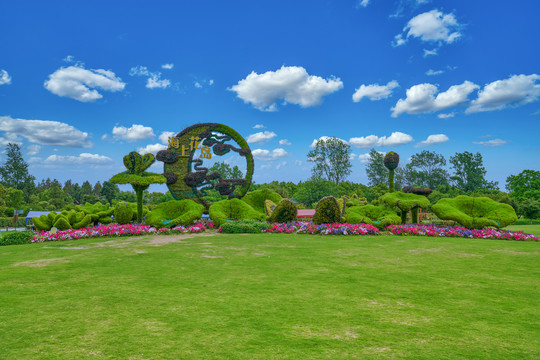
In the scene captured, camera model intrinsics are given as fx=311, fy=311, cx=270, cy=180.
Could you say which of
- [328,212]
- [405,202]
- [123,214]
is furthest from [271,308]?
[123,214]

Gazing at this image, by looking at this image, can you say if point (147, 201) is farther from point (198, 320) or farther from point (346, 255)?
point (198, 320)

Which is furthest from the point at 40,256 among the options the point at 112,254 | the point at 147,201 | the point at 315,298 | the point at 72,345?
the point at 147,201

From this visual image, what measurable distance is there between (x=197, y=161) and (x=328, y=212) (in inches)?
301

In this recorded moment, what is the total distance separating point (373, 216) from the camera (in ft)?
46.1

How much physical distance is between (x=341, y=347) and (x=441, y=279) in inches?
130

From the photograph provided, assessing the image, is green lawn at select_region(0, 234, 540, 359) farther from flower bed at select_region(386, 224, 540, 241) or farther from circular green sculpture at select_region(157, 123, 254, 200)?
circular green sculpture at select_region(157, 123, 254, 200)

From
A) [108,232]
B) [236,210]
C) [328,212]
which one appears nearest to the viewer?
[108,232]

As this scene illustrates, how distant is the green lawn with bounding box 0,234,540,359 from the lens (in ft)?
9.14

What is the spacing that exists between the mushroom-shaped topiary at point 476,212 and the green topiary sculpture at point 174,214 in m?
10.2

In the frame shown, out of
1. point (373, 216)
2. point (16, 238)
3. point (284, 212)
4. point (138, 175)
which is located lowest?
point (16, 238)

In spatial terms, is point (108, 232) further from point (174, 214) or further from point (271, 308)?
point (271, 308)

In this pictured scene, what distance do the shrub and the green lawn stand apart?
268 inches

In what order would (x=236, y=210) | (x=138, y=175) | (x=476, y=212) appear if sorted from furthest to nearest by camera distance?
(x=236, y=210) < (x=138, y=175) < (x=476, y=212)

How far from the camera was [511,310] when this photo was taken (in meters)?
3.76
